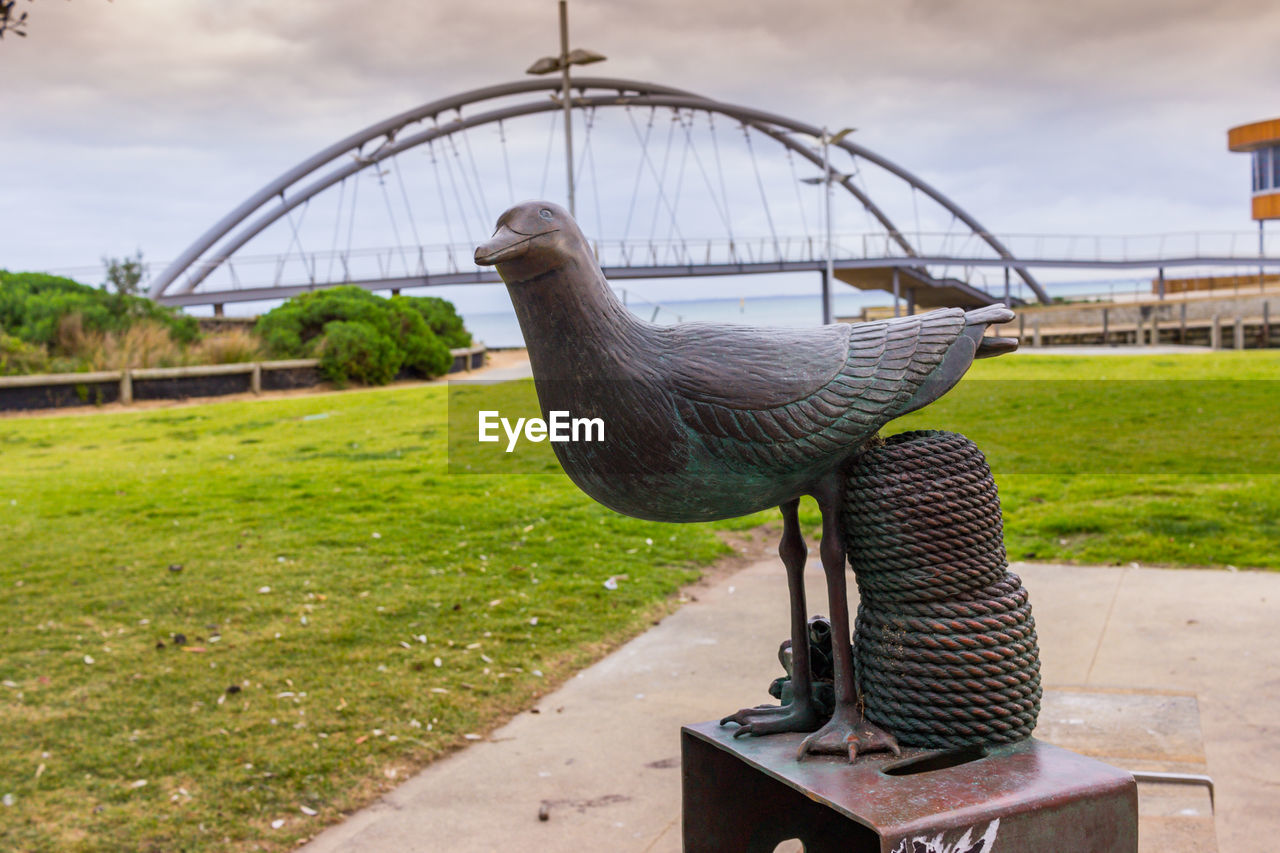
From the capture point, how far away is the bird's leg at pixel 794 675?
2.35 meters

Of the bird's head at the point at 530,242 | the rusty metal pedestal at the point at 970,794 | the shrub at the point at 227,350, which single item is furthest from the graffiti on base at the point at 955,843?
the shrub at the point at 227,350

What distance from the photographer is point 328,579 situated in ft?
20.7

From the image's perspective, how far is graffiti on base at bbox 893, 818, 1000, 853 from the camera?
1.84m

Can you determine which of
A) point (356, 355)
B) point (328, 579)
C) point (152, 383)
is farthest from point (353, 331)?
point (328, 579)

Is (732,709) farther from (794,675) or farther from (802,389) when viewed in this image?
(802,389)

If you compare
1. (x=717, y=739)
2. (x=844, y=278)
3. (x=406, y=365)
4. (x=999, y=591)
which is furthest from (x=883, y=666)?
(x=844, y=278)

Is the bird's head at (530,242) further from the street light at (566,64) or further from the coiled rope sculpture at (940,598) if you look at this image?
the street light at (566,64)

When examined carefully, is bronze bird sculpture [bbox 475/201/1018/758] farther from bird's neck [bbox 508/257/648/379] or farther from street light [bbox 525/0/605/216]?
street light [bbox 525/0/605/216]

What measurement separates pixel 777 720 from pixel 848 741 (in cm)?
24

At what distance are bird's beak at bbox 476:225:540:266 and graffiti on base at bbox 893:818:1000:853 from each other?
1.30 meters

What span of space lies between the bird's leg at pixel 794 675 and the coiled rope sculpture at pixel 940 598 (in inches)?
7.2

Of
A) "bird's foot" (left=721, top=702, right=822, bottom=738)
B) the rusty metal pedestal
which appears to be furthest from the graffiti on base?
"bird's foot" (left=721, top=702, right=822, bottom=738)

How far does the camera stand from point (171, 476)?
9.88m

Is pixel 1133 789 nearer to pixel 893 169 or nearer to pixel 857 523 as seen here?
pixel 857 523
